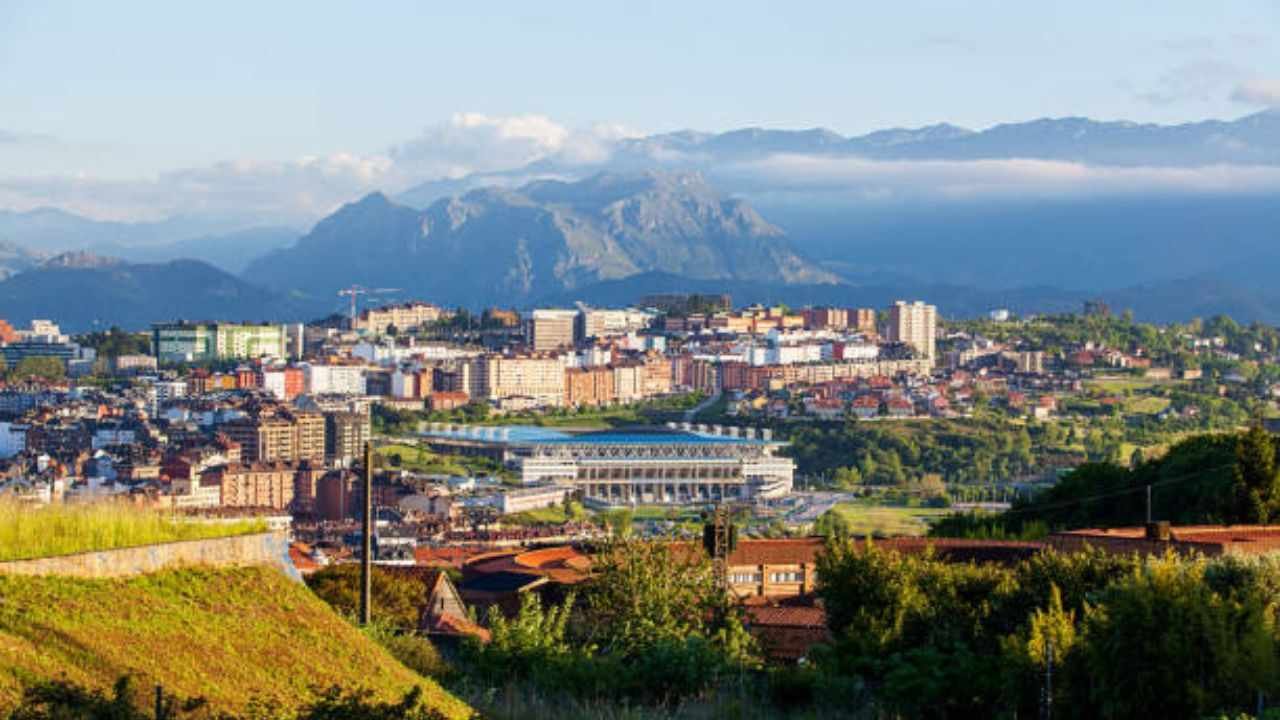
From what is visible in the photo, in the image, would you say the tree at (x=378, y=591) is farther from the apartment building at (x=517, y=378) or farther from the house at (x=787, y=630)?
the apartment building at (x=517, y=378)

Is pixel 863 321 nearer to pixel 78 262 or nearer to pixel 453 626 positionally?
pixel 453 626

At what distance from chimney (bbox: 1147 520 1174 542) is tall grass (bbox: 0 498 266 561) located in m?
8.88

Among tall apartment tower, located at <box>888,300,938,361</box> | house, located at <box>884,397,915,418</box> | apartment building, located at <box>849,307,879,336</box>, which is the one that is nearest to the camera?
house, located at <box>884,397,915,418</box>

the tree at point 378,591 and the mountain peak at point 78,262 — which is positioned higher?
the mountain peak at point 78,262

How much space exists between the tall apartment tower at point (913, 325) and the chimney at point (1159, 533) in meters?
84.1

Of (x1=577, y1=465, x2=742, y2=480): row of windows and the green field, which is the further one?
the green field

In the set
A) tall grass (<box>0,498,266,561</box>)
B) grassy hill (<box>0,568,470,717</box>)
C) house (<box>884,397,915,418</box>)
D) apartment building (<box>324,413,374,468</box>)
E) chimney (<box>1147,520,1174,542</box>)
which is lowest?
apartment building (<box>324,413,374,468</box>)

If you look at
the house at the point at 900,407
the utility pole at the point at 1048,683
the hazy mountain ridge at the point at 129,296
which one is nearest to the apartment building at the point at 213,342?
the house at the point at 900,407

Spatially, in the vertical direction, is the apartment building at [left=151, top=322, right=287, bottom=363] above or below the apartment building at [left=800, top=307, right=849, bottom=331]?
below

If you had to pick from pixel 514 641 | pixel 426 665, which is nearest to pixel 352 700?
pixel 426 665

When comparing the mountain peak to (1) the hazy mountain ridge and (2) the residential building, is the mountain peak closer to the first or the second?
(1) the hazy mountain ridge

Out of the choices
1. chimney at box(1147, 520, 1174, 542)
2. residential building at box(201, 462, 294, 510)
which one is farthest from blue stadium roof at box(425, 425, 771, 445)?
chimney at box(1147, 520, 1174, 542)

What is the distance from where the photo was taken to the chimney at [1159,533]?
47.3 feet

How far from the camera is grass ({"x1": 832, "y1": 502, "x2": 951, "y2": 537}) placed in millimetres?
42406
